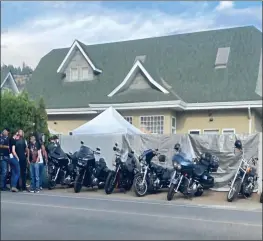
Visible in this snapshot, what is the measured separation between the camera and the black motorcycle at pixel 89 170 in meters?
14.2

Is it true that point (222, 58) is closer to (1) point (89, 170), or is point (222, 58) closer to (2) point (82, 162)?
(1) point (89, 170)

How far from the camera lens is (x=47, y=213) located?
957 centimetres

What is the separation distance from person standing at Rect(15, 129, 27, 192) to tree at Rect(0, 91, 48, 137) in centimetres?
256

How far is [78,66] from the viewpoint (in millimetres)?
26750

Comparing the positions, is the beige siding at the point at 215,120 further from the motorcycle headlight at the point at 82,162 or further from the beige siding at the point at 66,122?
the motorcycle headlight at the point at 82,162

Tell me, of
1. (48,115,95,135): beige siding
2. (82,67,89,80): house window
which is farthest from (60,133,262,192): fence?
(82,67,89,80): house window

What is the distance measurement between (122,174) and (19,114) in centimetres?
489

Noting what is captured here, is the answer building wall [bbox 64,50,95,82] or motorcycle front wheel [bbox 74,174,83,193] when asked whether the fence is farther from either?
building wall [bbox 64,50,95,82]

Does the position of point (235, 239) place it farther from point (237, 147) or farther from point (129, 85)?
point (129, 85)

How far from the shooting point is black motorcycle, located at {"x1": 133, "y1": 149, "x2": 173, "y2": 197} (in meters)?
13.3

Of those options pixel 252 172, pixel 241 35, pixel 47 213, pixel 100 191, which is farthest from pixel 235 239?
pixel 241 35

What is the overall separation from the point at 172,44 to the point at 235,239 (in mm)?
20568

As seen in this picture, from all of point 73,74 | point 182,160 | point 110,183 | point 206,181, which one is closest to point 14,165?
point 110,183

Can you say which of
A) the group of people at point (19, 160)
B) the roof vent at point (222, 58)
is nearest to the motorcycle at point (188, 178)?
the group of people at point (19, 160)
